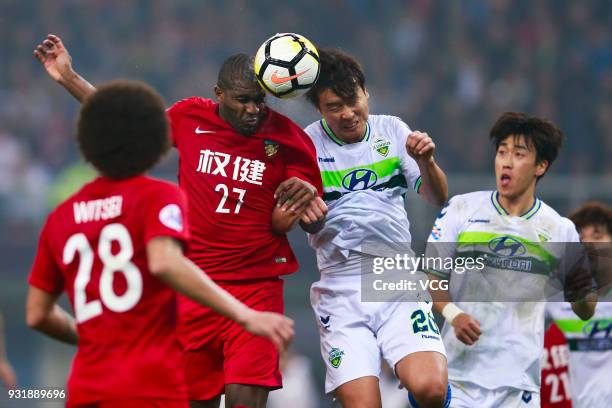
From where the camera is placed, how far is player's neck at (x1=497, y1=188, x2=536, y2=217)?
21.2 feet

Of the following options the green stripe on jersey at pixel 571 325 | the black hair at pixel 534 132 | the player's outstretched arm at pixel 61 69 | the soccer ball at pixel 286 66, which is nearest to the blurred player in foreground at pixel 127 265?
the soccer ball at pixel 286 66

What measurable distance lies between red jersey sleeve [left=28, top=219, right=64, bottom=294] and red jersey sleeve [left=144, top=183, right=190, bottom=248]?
1.59ft

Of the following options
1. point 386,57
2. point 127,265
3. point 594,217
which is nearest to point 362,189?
point 594,217

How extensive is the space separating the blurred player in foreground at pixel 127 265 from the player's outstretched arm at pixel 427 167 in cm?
213

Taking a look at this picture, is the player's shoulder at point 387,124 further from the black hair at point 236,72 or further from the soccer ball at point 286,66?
the black hair at point 236,72

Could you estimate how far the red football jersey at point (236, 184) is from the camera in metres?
5.73

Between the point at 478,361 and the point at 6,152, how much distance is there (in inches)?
397

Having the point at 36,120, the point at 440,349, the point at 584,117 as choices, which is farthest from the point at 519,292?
the point at 36,120

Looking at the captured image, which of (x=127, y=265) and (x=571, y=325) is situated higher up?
(x=571, y=325)

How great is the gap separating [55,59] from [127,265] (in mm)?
2399

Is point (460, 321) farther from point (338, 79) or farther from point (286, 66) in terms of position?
point (286, 66)

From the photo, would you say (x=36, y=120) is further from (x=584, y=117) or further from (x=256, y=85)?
(x=256, y=85)

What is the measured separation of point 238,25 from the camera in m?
17.2

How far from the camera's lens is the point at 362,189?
20.6 feet
